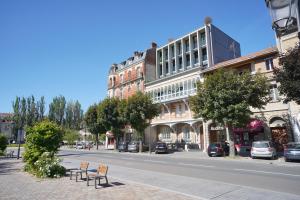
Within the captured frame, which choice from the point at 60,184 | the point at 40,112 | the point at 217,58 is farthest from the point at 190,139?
the point at 40,112

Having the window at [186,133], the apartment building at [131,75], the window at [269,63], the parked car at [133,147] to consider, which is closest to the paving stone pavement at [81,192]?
the window at [269,63]

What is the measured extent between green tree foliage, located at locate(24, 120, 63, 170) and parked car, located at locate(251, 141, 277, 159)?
55.7 ft

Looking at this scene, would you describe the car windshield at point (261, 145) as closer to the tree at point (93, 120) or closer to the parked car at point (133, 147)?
the parked car at point (133, 147)

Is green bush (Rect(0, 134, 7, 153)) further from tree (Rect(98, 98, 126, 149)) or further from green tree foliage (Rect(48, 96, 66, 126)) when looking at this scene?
green tree foliage (Rect(48, 96, 66, 126))

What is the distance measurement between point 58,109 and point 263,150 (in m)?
68.6

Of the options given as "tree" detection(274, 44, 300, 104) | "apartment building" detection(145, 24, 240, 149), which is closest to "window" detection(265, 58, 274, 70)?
"apartment building" detection(145, 24, 240, 149)

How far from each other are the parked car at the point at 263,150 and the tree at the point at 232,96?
7.33ft

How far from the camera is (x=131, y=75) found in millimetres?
48938

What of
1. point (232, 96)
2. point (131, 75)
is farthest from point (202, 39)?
point (232, 96)

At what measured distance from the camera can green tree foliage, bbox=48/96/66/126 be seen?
75.5 meters

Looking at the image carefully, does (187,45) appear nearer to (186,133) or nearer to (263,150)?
(186,133)

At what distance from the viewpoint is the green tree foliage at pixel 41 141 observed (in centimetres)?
1334

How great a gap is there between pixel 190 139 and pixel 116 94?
2369cm

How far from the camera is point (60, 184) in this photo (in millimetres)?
9594
